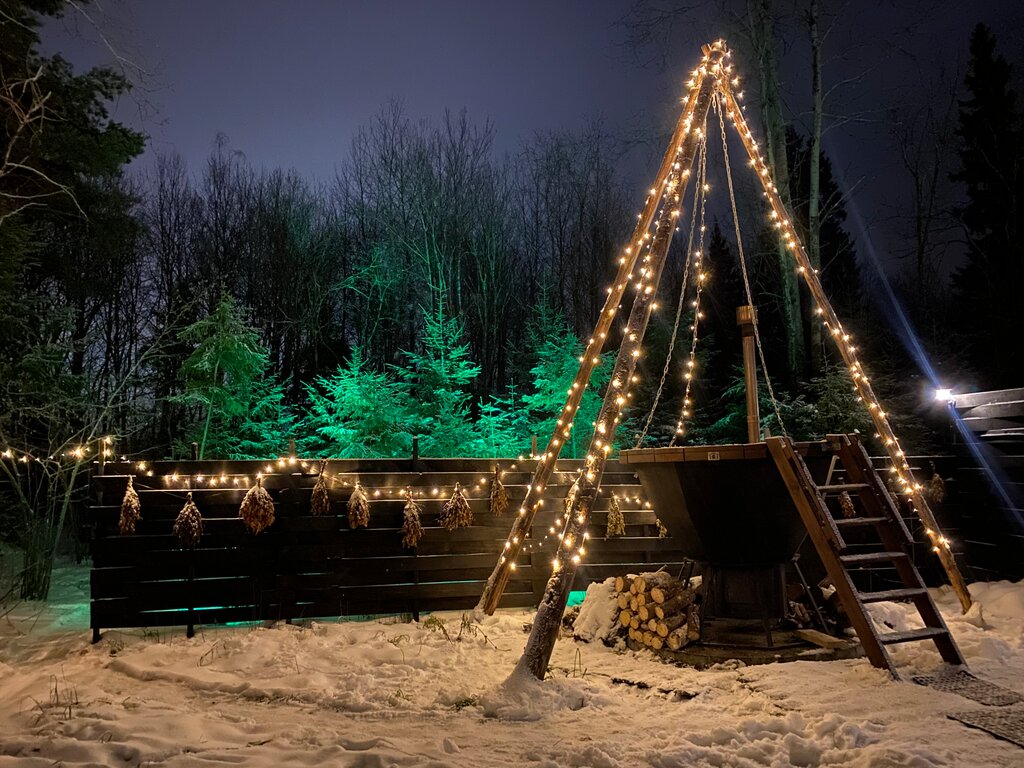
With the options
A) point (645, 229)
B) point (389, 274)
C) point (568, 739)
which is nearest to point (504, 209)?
point (389, 274)

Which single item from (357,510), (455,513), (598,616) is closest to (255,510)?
(357,510)

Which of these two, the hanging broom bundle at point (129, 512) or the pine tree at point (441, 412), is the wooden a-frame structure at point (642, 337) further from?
the pine tree at point (441, 412)

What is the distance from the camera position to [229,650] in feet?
15.8

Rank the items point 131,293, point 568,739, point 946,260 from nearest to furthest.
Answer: point 568,739 → point 131,293 → point 946,260

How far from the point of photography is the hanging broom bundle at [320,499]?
5707 mm

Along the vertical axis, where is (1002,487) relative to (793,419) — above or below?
below

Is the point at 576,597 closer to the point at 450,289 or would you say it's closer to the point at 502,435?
the point at 502,435

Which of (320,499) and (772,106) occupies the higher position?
(772,106)

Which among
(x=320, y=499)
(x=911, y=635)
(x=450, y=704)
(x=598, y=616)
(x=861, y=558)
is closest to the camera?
(x=450, y=704)

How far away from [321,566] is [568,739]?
3.11 m

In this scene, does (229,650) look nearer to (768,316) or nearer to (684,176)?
(684,176)

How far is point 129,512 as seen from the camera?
5270mm

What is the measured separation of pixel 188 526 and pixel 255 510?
0.50 metres

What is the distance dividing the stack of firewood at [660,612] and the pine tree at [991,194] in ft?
51.2
